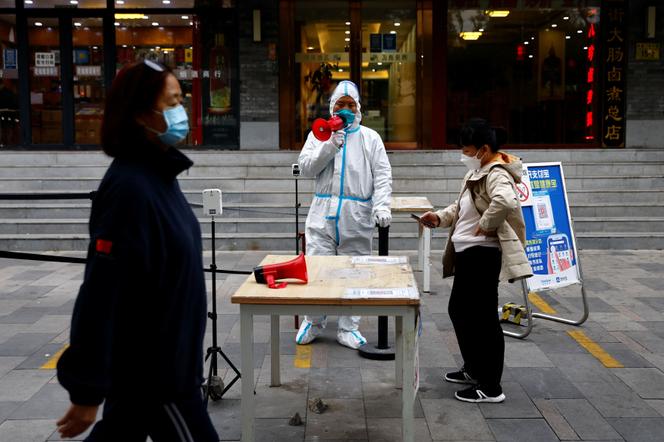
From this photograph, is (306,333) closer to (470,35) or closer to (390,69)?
(390,69)

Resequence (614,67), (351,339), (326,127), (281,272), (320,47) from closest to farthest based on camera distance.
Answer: (281,272)
(326,127)
(351,339)
(614,67)
(320,47)

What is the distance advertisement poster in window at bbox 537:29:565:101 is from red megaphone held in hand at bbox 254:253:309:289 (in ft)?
38.8

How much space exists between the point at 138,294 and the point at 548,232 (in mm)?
5118

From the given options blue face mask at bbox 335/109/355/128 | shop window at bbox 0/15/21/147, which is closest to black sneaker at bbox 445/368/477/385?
blue face mask at bbox 335/109/355/128

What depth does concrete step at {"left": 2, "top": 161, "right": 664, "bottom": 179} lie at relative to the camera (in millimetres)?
12453

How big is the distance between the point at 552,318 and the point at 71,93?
11184 millimetres

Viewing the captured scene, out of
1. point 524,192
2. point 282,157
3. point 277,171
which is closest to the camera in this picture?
point 524,192

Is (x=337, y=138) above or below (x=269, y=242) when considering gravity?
above

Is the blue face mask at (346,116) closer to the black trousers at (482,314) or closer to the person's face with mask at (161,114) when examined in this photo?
the black trousers at (482,314)

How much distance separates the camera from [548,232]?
22.4ft

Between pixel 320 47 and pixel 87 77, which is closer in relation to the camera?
pixel 320 47

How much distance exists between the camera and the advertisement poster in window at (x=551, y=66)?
14672 mm

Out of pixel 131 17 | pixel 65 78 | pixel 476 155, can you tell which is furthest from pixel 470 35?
pixel 476 155

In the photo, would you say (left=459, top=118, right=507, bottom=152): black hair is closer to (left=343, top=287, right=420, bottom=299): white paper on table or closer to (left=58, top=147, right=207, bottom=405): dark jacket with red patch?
(left=343, top=287, right=420, bottom=299): white paper on table
